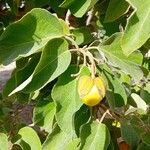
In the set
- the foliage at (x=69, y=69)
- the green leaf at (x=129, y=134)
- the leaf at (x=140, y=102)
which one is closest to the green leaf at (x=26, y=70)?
the foliage at (x=69, y=69)

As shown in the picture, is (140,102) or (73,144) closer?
(73,144)

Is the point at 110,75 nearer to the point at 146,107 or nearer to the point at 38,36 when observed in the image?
the point at 38,36

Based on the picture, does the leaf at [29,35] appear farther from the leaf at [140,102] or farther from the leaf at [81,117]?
the leaf at [140,102]

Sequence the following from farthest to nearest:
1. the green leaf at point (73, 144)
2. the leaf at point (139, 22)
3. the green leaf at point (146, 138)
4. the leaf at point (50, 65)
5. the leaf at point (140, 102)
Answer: the leaf at point (140, 102), the green leaf at point (146, 138), the green leaf at point (73, 144), the leaf at point (50, 65), the leaf at point (139, 22)

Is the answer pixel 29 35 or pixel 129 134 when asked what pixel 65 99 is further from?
pixel 129 134

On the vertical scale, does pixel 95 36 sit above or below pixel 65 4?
below

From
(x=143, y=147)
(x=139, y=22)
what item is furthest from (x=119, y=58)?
(x=143, y=147)

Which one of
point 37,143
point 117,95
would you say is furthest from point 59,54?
point 37,143
